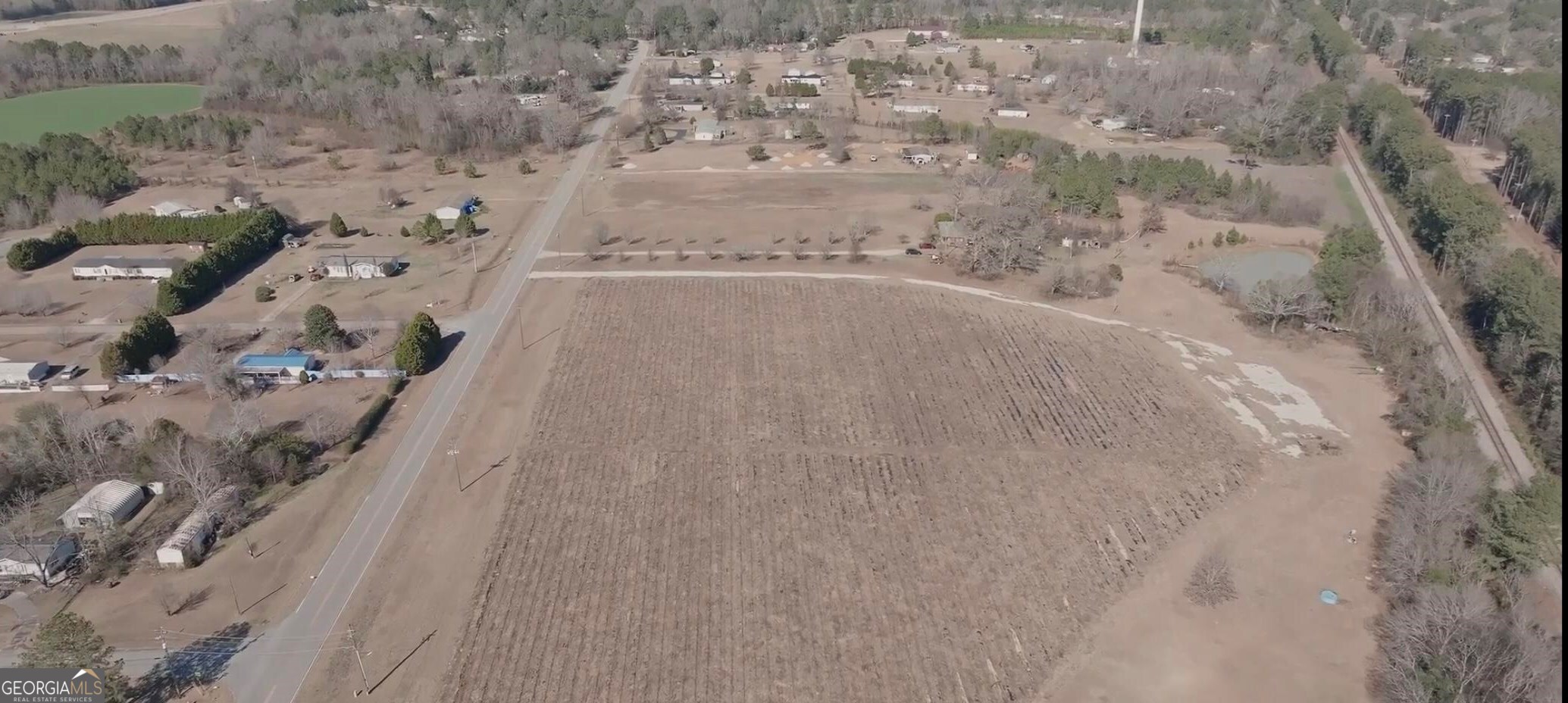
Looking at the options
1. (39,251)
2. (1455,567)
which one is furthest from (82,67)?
(1455,567)

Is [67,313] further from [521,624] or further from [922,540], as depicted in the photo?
[922,540]

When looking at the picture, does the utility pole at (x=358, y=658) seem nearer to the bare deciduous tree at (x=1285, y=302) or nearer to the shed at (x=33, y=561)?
the shed at (x=33, y=561)

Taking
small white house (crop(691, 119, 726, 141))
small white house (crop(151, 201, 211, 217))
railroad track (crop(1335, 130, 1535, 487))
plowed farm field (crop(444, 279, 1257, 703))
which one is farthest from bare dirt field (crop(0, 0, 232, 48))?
railroad track (crop(1335, 130, 1535, 487))

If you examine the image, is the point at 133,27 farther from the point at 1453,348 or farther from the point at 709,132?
the point at 1453,348

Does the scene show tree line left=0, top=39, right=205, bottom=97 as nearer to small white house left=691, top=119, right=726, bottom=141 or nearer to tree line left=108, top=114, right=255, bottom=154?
tree line left=108, top=114, right=255, bottom=154

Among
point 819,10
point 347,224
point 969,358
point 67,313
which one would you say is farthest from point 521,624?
point 819,10
